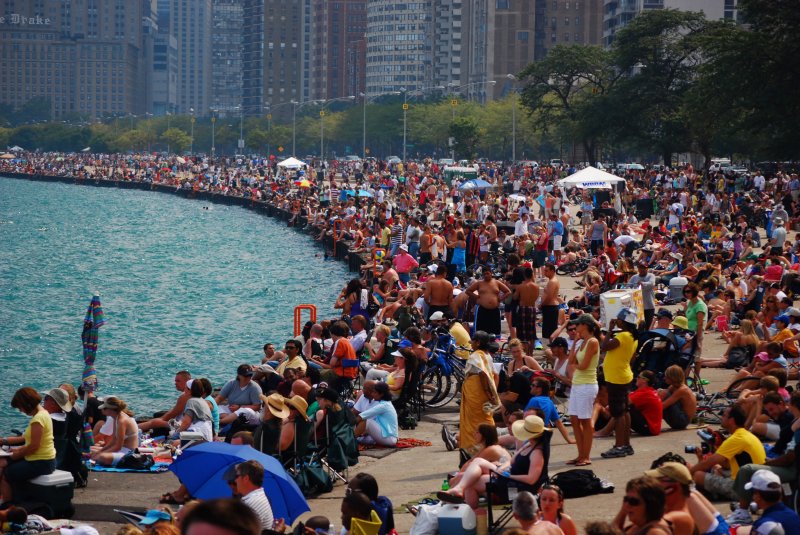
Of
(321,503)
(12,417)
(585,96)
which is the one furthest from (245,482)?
(585,96)

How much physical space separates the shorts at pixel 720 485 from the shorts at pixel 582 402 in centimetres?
193

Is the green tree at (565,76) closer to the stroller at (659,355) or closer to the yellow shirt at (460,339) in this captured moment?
the yellow shirt at (460,339)

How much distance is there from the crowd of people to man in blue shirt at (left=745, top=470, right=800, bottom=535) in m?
0.01

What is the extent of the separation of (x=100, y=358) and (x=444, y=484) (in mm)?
21909

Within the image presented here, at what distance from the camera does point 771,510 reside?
9.17 metres

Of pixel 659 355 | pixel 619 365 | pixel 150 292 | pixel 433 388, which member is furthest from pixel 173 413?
pixel 150 292

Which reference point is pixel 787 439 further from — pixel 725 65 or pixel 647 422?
pixel 725 65

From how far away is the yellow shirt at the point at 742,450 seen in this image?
11125mm

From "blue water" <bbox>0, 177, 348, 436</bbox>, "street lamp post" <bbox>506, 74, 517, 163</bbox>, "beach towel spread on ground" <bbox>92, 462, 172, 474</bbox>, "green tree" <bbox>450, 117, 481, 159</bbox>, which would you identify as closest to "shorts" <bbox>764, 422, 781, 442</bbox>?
"beach towel spread on ground" <bbox>92, 462, 172, 474</bbox>

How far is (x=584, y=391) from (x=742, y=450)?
7.08 feet

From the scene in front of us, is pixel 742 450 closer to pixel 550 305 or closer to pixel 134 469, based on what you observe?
pixel 134 469

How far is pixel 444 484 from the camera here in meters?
12.4

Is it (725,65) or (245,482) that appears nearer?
(245,482)

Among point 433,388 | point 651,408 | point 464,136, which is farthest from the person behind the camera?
point 464,136
